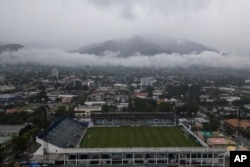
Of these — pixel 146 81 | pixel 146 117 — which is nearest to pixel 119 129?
pixel 146 117

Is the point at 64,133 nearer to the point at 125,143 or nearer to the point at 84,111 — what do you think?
the point at 125,143

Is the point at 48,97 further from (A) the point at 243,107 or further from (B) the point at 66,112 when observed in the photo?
(A) the point at 243,107

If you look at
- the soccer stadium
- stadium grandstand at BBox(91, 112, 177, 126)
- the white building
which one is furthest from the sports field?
the white building

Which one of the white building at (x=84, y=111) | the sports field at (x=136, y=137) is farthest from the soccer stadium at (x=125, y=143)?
the white building at (x=84, y=111)

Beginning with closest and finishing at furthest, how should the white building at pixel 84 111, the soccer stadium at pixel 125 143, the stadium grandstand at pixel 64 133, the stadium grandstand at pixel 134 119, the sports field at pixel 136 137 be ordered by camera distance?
the soccer stadium at pixel 125 143 < the stadium grandstand at pixel 64 133 < the sports field at pixel 136 137 < the stadium grandstand at pixel 134 119 < the white building at pixel 84 111

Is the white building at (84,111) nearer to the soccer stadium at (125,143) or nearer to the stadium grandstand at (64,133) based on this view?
the soccer stadium at (125,143)

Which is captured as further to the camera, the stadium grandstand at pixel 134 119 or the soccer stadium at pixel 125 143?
the stadium grandstand at pixel 134 119

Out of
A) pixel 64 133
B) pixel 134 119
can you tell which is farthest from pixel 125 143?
pixel 134 119
